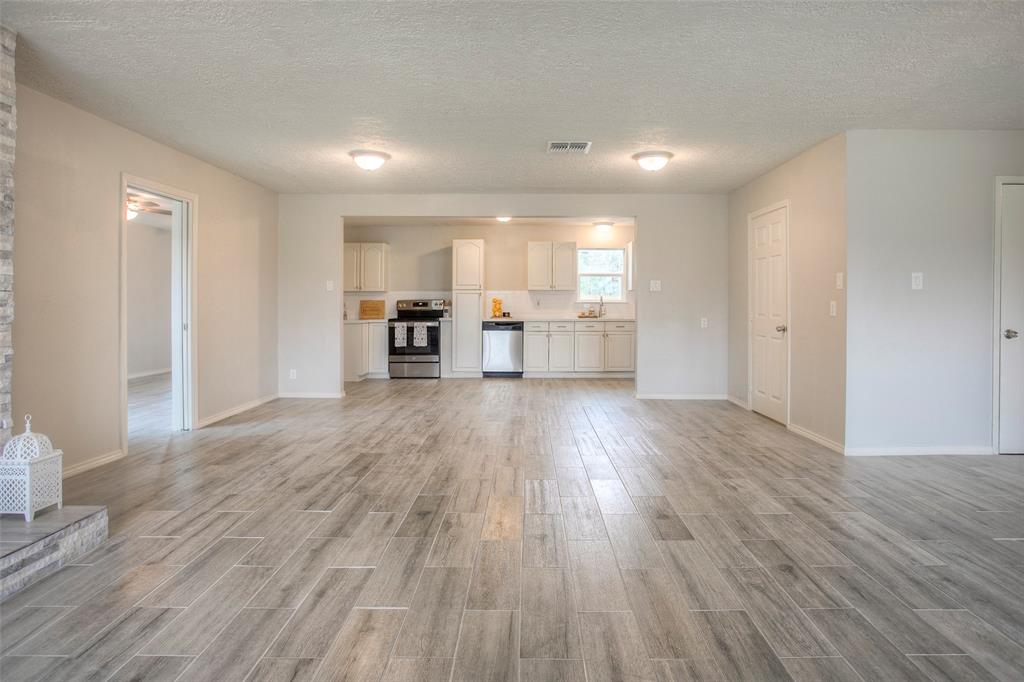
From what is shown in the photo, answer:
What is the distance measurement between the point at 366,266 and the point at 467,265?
156 cm

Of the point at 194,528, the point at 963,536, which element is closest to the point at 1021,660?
the point at 963,536

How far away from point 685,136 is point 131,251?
27.2 feet

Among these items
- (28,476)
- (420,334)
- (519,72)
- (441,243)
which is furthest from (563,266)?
(28,476)

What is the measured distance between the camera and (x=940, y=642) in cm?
178

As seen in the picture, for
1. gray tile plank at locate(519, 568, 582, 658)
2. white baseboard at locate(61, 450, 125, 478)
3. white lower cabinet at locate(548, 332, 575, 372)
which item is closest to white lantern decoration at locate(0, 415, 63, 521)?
white baseboard at locate(61, 450, 125, 478)

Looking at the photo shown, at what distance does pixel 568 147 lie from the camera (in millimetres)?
4672

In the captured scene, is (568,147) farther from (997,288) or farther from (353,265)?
(353,265)

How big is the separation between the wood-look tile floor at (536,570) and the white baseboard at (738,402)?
78.8 inches

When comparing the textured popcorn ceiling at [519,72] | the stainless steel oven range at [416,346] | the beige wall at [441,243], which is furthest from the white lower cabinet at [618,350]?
the textured popcorn ceiling at [519,72]

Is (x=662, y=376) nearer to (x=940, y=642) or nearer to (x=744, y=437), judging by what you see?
(x=744, y=437)

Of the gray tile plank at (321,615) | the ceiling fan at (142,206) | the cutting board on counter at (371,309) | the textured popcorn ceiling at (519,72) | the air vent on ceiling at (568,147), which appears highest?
the ceiling fan at (142,206)

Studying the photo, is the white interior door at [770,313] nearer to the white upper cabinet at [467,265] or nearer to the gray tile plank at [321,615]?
the white upper cabinet at [467,265]

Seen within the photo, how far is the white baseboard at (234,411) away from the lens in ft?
17.2

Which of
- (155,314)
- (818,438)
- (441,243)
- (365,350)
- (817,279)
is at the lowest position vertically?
(818,438)
